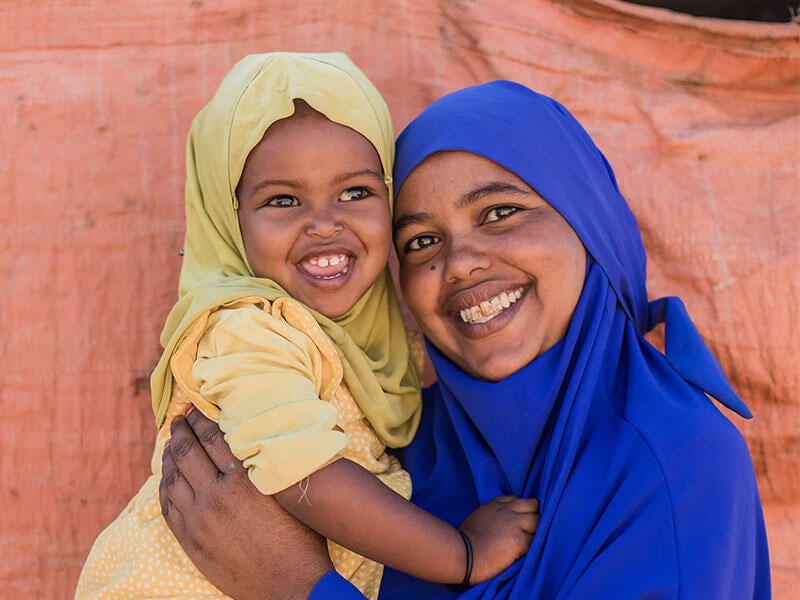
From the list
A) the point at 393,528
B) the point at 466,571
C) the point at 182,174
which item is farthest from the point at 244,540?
the point at 182,174

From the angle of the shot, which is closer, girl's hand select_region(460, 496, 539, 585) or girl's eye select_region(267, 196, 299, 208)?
girl's hand select_region(460, 496, 539, 585)

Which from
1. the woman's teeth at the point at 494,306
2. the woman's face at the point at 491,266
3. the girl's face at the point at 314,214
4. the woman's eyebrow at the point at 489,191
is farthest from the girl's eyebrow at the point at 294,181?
the woman's teeth at the point at 494,306

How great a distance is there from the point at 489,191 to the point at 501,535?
709 mm

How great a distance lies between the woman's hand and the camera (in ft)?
6.29

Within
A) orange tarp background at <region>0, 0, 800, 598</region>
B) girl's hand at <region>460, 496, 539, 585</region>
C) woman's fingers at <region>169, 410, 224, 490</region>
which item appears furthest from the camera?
orange tarp background at <region>0, 0, 800, 598</region>

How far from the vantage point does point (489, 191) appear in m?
2.04

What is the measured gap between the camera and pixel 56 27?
9.12 ft

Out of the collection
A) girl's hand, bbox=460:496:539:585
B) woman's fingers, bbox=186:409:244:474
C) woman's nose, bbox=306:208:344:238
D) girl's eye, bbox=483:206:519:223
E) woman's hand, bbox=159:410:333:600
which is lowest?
woman's hand, bbox=159:410:333:600

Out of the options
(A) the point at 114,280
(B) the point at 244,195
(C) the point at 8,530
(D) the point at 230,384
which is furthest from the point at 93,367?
(D) the point at 230,384

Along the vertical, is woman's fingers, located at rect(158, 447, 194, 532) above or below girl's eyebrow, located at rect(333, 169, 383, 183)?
below

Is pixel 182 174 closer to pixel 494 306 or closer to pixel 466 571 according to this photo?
pixel 494 306

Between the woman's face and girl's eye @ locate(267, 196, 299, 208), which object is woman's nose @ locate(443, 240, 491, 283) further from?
girl's eye @ locate(267, 196, 299, 208)

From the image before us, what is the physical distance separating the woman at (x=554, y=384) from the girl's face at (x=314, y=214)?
105 mm

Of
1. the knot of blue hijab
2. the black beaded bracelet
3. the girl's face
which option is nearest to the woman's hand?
the black beaded bracelet
